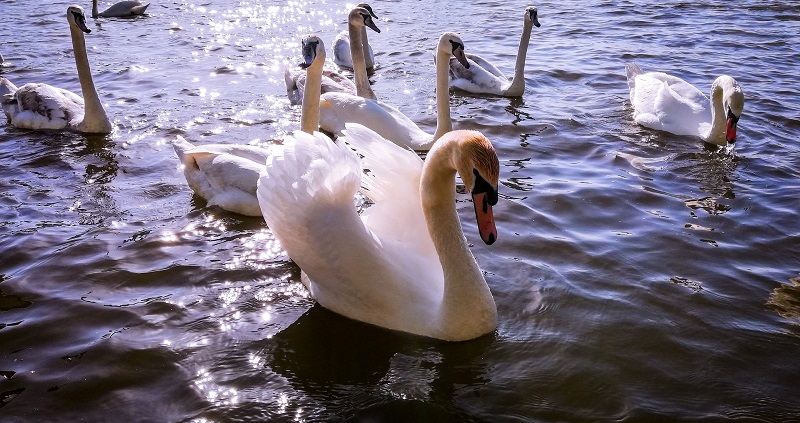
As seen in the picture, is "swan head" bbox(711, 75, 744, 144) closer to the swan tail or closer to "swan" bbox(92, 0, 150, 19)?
the swan tail

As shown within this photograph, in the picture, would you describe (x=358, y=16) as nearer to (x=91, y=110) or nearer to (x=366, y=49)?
(x=366, y=49)

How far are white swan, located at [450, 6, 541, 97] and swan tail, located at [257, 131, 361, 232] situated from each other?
6.59m

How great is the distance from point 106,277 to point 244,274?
41.1 inches

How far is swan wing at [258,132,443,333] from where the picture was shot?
181 inches

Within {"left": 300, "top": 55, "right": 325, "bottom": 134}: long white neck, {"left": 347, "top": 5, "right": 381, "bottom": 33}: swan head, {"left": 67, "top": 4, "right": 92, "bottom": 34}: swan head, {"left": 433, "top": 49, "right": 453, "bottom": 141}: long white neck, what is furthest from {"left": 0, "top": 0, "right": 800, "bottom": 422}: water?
{"left": 347, "top": 5, "right": 381, "bottom": 33}: swan head

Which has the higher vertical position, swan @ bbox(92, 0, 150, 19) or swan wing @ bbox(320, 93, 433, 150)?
swan @ bbox(92, 0, 150, 19)

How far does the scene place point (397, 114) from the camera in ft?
28.8

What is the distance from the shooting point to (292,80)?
10.5m

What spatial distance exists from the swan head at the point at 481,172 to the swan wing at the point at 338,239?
783mm

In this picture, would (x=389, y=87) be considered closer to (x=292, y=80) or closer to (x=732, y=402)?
(x=292, y=80)

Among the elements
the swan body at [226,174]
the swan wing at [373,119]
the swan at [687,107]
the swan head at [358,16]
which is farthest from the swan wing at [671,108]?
the swan body at [226,174]

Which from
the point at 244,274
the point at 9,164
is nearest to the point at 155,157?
the point at 9,164

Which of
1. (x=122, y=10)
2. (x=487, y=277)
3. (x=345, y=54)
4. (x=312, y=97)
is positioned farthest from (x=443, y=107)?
(x=122, y=10)

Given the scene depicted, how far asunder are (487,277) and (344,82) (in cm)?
597
